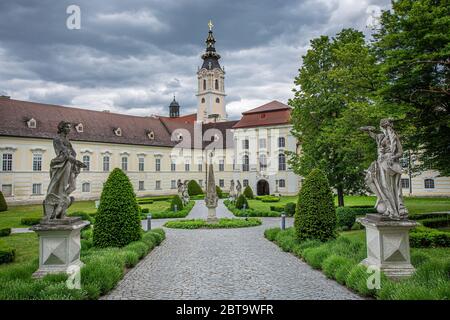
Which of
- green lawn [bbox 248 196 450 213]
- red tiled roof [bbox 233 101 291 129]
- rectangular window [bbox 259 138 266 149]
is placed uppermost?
red tiled roof [bbox 233 101 291 129]

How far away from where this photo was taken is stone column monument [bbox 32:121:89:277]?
7.52 metres

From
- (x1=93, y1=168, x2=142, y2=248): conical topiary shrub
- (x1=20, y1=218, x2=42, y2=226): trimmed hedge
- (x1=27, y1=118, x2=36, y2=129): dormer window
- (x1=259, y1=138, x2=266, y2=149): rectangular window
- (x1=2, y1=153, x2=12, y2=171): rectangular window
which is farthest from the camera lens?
(x1=259, y1=138, x2=266, y2=149): rectangular window

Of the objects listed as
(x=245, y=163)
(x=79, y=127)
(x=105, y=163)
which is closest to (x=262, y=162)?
(x=245, y=163)

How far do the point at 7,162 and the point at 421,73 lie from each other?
34387 millimetres

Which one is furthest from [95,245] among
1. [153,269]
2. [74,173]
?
[74,173]

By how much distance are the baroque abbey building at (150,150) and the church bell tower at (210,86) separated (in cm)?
1071

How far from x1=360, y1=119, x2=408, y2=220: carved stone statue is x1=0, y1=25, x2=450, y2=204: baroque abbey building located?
2663cm

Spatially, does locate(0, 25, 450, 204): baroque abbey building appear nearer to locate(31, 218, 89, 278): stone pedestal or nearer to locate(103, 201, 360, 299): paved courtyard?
locate(103, 201, 360, 299): paved courtyard

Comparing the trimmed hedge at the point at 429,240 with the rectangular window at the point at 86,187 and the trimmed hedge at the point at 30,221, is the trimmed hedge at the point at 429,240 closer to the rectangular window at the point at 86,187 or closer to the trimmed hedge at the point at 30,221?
the trimmed hedge at the point at 30,221

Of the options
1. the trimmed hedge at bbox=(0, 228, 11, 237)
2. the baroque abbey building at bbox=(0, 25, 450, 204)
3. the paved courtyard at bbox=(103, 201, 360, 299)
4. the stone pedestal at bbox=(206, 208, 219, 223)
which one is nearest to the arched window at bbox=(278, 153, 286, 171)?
the baroque abbey building at bbox=(0, 25, 450, 204)

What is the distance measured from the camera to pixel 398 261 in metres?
7.38

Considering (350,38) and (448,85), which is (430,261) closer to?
(448,85)

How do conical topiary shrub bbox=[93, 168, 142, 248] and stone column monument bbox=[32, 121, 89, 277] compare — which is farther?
conical topiary shrub bbox=[93, 168, 142, 248]
